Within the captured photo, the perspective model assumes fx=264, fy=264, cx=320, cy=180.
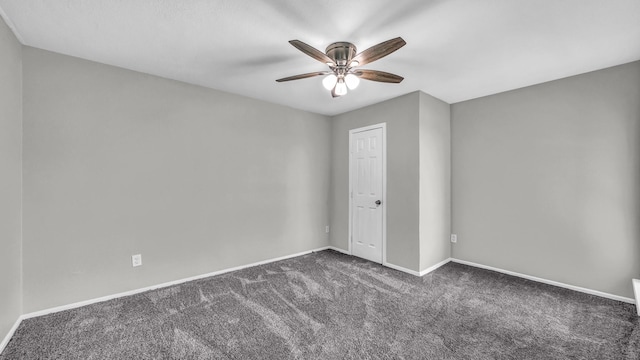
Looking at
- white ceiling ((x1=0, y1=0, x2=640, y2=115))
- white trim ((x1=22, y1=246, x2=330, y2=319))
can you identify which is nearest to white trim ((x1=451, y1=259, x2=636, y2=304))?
white ceiling ((x1=0, y1=0, x2=640, y2=115))

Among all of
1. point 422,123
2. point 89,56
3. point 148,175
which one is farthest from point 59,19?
point 422,123

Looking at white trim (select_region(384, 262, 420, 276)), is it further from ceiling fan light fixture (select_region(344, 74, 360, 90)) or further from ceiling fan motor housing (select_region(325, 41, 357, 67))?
ceiling fan motor housing (select_region(325, 41, 357, 67))

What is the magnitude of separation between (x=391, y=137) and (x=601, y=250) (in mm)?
2522

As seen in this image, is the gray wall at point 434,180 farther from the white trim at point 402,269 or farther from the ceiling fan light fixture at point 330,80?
the ceiling fan light fixture at point 330,80

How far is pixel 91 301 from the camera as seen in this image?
2533 mm

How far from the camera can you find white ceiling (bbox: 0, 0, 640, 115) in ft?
5.81

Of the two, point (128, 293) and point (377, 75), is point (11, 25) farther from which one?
point (377, 75)

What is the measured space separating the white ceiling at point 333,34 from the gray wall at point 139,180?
1.14 ft

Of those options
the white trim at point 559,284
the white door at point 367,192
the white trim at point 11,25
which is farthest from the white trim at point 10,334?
the white trim at point 559,284

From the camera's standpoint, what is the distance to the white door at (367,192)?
3.84m

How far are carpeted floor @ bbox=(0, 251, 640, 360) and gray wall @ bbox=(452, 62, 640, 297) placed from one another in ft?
1.23

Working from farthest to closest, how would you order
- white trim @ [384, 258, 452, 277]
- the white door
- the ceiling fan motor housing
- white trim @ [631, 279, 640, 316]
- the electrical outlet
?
the white door, white trim @ [384, 258, 452, 277], the electrical outlet, white trim @ [631, 279, 640, 316], the ceiling fan motor housing

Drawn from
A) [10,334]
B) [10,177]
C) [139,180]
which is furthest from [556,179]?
[10,334]

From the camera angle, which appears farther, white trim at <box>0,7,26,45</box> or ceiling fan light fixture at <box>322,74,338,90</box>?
ceiling fan light fixture at <box>322,74,338,90</box>
